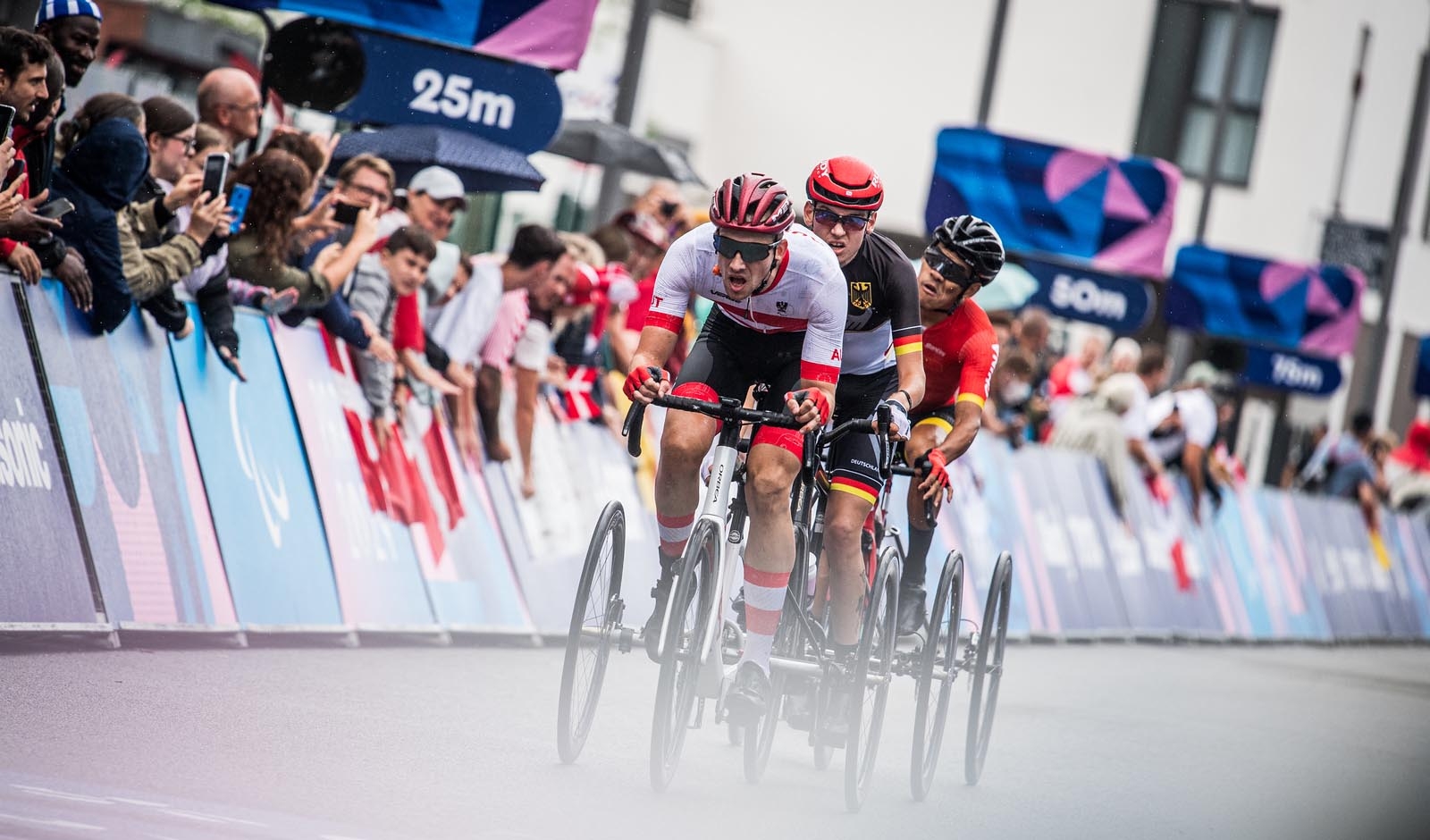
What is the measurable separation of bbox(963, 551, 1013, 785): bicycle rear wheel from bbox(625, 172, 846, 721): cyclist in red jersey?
1.75 m

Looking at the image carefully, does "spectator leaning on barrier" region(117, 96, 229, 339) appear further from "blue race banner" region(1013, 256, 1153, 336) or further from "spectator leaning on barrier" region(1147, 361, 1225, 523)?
"spectator leaning on barrier" region(1147, 361, 1225, 523)

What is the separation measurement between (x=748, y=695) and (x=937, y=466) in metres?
1.39

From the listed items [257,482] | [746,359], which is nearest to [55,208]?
[257,482]

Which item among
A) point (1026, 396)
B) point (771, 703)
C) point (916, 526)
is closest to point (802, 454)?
point (771, 703)

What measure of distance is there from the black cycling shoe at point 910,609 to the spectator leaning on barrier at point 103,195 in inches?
137

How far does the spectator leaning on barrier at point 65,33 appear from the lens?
843 centimetres

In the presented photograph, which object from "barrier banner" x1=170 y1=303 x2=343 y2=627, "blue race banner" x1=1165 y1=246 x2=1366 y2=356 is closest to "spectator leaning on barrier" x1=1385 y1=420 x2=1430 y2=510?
"blue race banner" x1=1165 y1=246 x2=1366 y2=356

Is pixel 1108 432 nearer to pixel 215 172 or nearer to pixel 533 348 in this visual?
pixel 533 348

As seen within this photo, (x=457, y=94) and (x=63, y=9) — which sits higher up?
(x=63, y=9)

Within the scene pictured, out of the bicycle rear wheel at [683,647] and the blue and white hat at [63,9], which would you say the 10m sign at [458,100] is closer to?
the blue and white hat at [63,9]

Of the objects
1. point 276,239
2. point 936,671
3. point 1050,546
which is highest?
point 276,239

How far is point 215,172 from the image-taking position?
9258 mm

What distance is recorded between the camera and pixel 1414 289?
140ft

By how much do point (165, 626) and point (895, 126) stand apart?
3114 cm
